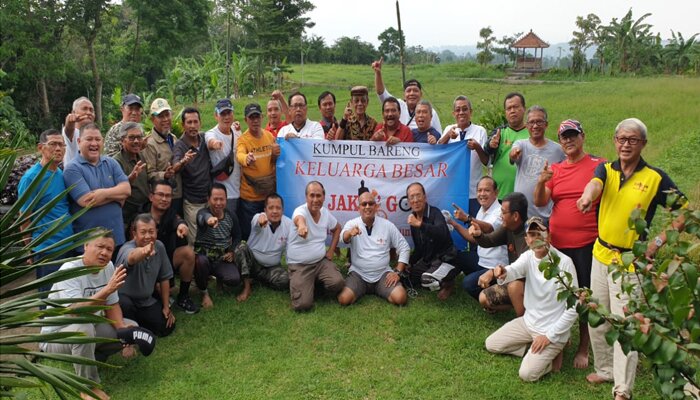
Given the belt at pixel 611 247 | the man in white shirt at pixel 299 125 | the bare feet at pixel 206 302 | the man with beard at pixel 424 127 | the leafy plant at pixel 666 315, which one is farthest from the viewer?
→ the man in white shirt at pixel 299 125

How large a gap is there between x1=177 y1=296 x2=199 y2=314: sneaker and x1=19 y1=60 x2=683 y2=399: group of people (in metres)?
0.01

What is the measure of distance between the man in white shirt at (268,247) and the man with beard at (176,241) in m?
0.52

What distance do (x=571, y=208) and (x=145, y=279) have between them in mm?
3654

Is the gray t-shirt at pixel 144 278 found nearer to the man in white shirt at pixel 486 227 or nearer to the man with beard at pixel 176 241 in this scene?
the man with beard at pixel 176 241

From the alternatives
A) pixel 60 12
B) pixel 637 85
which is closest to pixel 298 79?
pixel 60 12

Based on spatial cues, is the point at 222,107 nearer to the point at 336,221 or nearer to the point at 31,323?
the point at 336,221

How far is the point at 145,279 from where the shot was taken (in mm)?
5004

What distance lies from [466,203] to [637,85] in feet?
67.9

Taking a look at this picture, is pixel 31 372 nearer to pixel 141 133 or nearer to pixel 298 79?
pixel 141 133

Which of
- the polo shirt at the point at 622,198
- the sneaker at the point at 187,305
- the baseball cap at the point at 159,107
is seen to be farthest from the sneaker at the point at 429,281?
the baseball cap at the point at 159,107

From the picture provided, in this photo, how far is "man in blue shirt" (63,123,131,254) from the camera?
4.70 m

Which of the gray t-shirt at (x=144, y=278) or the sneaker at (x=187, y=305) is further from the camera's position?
the sneaker at (x=187, y=305)

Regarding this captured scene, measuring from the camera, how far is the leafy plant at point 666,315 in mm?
1674

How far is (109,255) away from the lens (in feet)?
14.2
